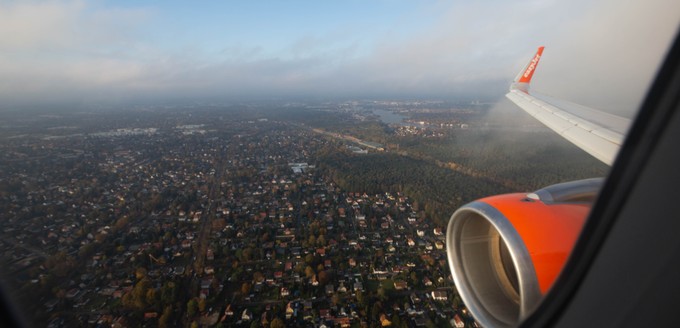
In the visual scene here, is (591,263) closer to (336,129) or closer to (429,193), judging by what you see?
(429,193)

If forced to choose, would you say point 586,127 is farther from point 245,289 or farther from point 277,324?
point 245,289

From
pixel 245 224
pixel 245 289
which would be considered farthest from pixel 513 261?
pixel 245 224

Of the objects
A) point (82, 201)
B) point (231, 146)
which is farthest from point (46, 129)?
point (82, 201)

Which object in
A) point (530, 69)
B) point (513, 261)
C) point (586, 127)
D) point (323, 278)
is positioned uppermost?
point (530, 69)

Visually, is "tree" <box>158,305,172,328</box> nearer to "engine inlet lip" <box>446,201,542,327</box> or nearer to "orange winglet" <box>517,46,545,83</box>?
"engine inlet lip" <box>446,201,542,327</box>

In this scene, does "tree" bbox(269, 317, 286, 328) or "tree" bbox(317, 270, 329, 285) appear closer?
"tree" bbox(269, 317, 286, 328)

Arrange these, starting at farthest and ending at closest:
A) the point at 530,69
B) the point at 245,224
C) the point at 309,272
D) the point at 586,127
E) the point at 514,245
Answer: the point at 245,224
the point at 309,272
the point at 530,69
the point at 586,127
the point at 514,245

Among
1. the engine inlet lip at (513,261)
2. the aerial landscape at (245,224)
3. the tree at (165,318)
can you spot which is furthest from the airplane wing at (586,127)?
the tree at (165,318)

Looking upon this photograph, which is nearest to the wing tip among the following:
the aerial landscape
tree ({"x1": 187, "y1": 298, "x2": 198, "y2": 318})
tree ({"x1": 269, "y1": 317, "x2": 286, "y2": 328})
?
the aerial landscape
